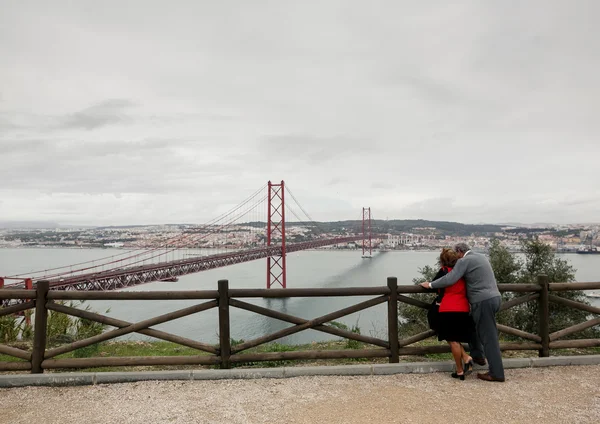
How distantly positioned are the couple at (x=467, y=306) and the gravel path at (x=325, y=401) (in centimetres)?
27

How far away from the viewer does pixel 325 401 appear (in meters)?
3.81

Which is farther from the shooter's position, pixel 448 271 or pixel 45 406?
pixel 448 271

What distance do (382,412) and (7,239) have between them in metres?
84.3

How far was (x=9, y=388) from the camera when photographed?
4227mm

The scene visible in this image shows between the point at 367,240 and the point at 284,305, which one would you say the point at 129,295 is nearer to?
the point at 284,305

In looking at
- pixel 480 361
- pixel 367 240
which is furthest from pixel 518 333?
pixel 367 240

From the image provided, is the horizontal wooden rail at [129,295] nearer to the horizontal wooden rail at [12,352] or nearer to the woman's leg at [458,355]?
the horizontal wooden rail at [12,352]

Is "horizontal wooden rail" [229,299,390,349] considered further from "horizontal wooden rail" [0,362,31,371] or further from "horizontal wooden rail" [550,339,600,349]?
"horizontal wooden rail" [0,362,31,371]

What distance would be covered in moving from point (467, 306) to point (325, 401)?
1822 mm

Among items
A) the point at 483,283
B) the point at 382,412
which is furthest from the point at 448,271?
the point at 382,412

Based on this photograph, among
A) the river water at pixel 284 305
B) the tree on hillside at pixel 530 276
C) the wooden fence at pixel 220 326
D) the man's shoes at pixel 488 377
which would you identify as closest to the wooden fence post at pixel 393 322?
the wooden fence at pixel 220 326

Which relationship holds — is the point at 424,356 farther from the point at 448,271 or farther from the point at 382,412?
the point at 382,412

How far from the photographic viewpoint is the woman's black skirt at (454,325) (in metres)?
4.33

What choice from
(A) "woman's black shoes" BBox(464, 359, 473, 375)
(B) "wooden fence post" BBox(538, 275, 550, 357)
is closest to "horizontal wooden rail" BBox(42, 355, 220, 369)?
(A) "woman's black shoes" BBox(464, 359, 473, 375)
